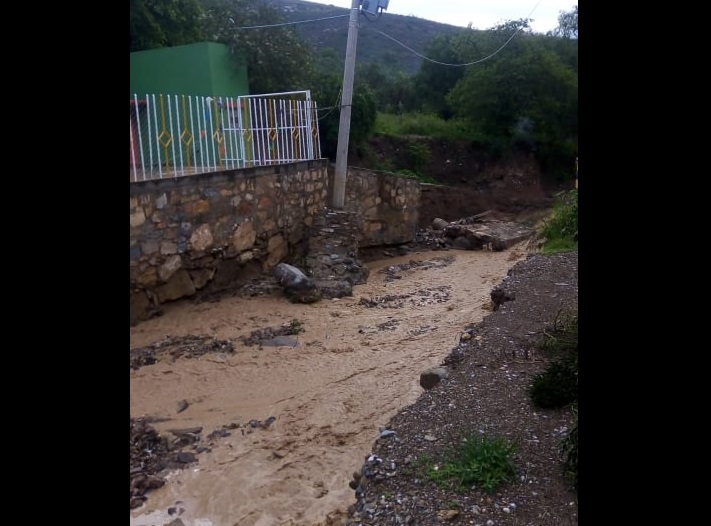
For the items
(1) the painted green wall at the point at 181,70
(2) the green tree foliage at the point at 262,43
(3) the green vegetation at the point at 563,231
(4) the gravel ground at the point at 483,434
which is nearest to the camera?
(4) the gravel ground at the point at 483,434

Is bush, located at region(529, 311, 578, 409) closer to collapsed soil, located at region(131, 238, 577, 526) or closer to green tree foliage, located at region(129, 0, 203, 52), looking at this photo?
collapsed soil, located at region(131, 238, 577, 526)

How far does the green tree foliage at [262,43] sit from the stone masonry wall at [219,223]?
10.5 feet

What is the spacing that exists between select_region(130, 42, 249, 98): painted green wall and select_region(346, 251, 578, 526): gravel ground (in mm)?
8134

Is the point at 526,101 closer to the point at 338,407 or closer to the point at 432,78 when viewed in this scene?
the point at 432,78

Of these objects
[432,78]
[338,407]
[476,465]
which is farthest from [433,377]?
[432,78]

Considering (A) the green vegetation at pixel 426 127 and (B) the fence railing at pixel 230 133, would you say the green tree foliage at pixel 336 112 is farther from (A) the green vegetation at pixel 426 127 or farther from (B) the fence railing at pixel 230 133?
(A) the green vegetation at pixel 426 127

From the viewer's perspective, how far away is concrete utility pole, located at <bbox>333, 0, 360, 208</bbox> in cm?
1139

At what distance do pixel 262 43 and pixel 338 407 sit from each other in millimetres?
9800

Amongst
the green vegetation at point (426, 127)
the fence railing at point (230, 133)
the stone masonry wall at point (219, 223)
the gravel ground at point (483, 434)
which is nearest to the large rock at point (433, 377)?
the gravel ground at point (483, 434)

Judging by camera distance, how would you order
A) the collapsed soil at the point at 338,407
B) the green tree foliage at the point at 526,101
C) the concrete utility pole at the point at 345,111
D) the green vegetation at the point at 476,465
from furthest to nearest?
the green tree foliage at the point at 526,101
the concrete utility pole at the point at 345,111
the collapsed soil at the point at 338,407
the green vegetation at the point at 476,465

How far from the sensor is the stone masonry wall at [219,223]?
7922 mm

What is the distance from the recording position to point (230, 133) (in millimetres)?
10227

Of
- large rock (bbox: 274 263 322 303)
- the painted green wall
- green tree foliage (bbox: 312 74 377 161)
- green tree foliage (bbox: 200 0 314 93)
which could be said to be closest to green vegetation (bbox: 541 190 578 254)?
large rock (bbox: 274 263 322 303)
